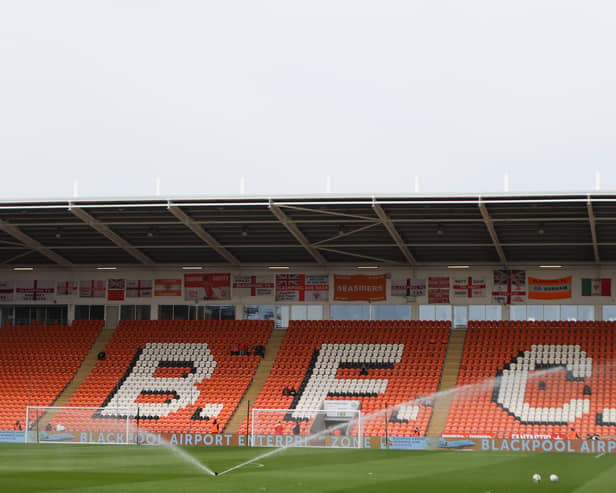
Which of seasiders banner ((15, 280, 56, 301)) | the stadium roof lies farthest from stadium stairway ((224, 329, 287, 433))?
seasiders banner ((15, 280, 56, 301))

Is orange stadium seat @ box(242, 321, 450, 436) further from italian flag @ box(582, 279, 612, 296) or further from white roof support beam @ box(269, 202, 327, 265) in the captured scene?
italian flag @ box(582, 279, 612, 296)

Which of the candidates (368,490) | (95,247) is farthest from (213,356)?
(368,490)

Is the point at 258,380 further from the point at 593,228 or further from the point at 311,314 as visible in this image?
the point at 593,228

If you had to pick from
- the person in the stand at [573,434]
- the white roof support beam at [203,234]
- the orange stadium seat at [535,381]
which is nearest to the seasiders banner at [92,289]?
the white roof support beam at [203,234]

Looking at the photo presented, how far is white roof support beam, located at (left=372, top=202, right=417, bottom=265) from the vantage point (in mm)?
40625

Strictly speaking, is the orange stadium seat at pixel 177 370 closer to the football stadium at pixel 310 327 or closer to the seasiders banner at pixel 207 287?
the football stadium at pixel 310 327

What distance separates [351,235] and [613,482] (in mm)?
24802

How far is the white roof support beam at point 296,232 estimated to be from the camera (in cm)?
4147

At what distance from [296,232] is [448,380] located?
9.26 meters

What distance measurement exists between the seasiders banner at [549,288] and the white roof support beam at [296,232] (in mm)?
9712

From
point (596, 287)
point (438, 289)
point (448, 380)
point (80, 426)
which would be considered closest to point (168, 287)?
point (80, 426)

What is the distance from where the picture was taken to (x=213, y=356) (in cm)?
4944

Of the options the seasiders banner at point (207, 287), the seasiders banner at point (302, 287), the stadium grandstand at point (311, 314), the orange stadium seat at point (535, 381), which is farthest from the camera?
the seasiders banner at point (207, 287)

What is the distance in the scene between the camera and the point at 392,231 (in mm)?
43781
